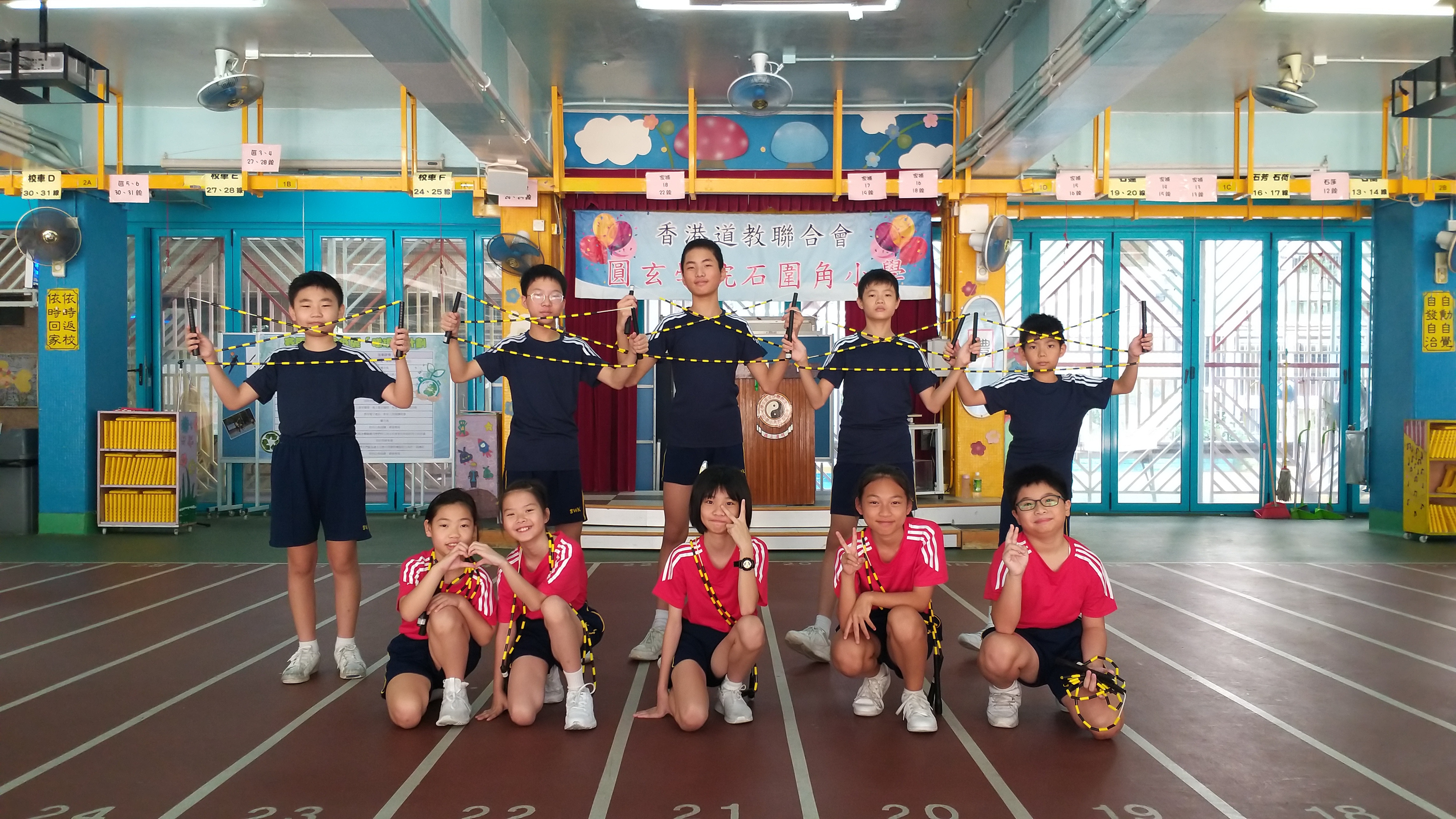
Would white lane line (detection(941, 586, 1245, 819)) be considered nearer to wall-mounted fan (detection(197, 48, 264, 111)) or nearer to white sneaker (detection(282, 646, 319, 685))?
white sneaker (detection(282, 646, 319, 685))

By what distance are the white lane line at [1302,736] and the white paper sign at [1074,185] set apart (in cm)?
319

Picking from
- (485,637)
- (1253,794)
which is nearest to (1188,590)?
(1253,794)

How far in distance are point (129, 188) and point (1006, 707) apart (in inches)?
246

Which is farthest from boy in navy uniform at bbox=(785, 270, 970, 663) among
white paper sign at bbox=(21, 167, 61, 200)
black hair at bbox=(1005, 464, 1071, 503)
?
white paper sign at bbox=(21, 167, 61, 200)

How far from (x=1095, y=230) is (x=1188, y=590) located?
431 centimetres

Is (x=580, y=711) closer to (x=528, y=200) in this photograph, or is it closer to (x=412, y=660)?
(x=412, y=660)

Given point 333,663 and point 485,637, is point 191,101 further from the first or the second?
point 485,637

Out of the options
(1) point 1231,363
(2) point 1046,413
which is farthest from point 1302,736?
(1) point 1231,363

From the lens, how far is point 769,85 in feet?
18.2

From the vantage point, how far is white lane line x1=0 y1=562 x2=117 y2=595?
4898 mm

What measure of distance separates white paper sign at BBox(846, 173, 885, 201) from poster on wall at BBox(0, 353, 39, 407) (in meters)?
6.93

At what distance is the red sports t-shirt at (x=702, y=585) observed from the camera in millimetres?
2816

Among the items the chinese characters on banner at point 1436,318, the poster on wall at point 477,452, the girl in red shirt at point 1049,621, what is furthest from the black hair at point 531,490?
the chinese characters on banner at point 1436,318

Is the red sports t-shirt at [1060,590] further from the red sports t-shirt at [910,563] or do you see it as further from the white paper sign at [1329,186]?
the white paper sign at [1329,186]
